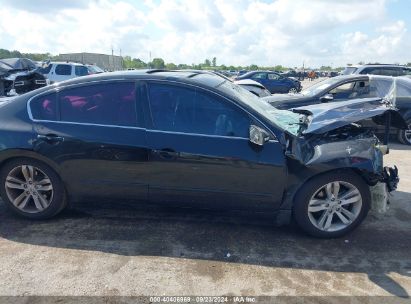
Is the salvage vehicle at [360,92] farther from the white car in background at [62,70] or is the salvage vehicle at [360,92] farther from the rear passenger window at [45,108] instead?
the white car in background at [62,70]

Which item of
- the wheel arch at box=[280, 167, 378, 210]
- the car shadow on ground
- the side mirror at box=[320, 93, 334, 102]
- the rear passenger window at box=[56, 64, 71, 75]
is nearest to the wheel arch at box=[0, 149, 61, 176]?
the car shadow on ground

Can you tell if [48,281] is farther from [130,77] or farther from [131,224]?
[130,77]

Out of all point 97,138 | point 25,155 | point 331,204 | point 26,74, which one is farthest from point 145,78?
point 26,74

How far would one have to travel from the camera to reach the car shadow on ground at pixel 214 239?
3418mm

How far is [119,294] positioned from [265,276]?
4.00 feet

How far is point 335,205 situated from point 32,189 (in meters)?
3.23

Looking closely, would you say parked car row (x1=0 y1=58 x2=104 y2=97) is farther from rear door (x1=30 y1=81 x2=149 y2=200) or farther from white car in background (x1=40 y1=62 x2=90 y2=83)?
rear door (x1=30 y1=81 x2=149 y2=200)

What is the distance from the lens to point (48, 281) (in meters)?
3.07

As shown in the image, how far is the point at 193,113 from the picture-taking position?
3.71 meters

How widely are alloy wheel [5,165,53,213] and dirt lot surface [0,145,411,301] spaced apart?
0.22 meters

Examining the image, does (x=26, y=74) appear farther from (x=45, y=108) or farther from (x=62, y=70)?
(x=45, y=108)

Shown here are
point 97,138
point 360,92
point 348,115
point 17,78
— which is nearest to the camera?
point 97,138

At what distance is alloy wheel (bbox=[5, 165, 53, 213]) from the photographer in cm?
402

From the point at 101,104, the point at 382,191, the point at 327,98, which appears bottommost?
the point at 382,191
